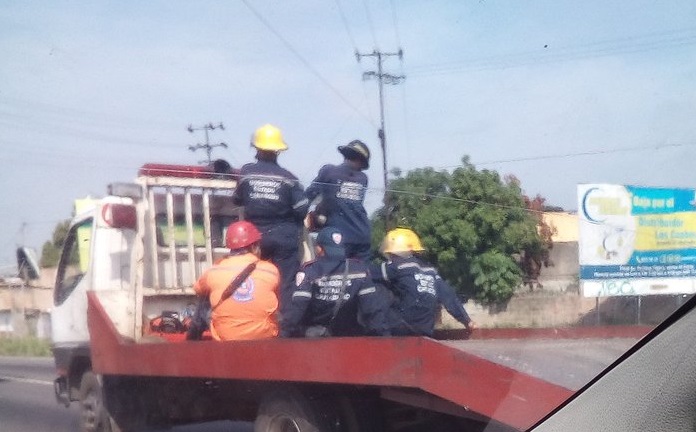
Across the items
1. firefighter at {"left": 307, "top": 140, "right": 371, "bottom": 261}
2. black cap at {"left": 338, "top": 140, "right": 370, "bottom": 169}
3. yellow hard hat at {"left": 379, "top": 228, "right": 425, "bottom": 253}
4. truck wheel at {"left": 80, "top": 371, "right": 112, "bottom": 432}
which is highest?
black cap at {"left": 338, "top": 140, "right": 370, "bottom": 169}

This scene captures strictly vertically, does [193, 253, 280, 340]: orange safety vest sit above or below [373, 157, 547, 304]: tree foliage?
below

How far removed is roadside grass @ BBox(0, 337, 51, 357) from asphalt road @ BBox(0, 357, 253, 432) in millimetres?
110

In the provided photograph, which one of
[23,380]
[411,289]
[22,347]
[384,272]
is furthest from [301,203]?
[23,380]

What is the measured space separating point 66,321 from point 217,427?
2166 mm

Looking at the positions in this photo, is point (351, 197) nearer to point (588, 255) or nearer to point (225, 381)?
point (225, 381)

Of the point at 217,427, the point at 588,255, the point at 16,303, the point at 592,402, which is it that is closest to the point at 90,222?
the point at 16,303

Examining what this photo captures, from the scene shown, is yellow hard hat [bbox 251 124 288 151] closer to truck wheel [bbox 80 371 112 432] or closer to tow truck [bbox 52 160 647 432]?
tow truck [bbox 52 160 647 432]

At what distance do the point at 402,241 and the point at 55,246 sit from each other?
4341 mm

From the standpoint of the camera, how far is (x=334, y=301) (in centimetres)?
584

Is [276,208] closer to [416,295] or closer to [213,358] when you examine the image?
[213,358]

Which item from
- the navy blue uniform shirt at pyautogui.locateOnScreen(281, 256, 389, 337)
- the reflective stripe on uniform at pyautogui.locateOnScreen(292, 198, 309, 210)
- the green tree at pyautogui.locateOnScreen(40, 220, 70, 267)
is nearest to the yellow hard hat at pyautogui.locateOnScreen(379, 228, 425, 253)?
the navy blue uniform shirt at pyautogui.locateOnScreen(281, 256, 389, 337)

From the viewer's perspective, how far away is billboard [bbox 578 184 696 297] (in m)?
4.09

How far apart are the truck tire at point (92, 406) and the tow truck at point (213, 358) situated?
0.02 m

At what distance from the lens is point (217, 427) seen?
32.9ft
